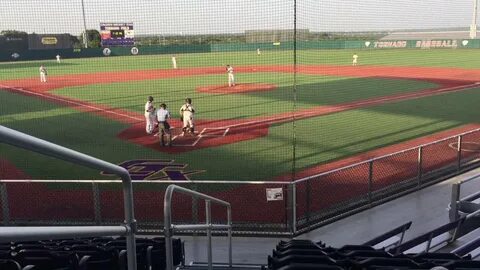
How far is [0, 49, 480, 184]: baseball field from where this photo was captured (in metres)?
12.7

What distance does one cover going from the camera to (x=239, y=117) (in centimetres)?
1977

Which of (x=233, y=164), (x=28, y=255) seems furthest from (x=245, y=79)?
(x=28, y=255)

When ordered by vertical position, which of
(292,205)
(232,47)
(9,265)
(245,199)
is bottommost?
(245,199)

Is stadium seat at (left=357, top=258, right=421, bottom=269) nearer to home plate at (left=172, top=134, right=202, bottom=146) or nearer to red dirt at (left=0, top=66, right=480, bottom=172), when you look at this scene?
red dirt at (left=0, top=66, right=480, bottom=172)

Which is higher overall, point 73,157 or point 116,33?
point 116,33

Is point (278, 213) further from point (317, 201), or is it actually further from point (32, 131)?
point (32, 131)

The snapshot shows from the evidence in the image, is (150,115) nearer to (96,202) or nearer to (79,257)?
(96,202)

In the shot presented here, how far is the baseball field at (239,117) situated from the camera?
41.6 feet

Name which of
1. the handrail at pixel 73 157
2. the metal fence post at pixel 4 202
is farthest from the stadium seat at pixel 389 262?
the metal fence post at pixel 4 202

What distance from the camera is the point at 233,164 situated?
12492mm

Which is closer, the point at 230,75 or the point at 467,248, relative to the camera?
the point at 467,248

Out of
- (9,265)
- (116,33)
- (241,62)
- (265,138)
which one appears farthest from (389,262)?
(241,62)

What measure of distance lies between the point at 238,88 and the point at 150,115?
14310mm

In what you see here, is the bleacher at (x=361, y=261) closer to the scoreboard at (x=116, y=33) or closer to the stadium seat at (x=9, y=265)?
the stadium seat at (x=9, y=265)
